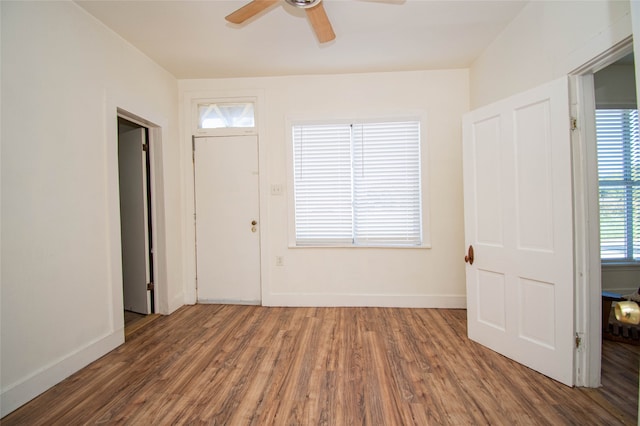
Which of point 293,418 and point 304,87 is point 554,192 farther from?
point 304,87

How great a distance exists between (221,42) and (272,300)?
284 cm

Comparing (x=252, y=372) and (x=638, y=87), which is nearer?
(x=638, y=87)

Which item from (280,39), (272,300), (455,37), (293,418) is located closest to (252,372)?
(293,418)

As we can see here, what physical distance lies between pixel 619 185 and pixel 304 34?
403 centimetres

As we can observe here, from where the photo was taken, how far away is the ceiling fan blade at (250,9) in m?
1.70

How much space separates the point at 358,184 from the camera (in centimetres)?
321

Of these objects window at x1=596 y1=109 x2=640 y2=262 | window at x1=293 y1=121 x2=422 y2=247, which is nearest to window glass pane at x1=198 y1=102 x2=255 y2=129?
window at x1=293 y1=121 x2=422 y2=247

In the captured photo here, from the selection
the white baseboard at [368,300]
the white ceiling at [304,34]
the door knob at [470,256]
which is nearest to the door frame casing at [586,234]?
the door knob at [470,256]

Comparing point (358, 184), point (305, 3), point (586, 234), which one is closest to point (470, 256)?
point (586, 234)

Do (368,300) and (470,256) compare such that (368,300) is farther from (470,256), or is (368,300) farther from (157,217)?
(157,217)

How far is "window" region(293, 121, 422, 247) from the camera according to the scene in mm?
3164

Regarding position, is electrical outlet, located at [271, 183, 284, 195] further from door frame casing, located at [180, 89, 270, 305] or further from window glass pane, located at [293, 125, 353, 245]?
window glass pane, located at [293, 125, 353, 245]

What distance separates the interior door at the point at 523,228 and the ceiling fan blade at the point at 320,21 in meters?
1.43

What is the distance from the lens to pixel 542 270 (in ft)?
6.12
